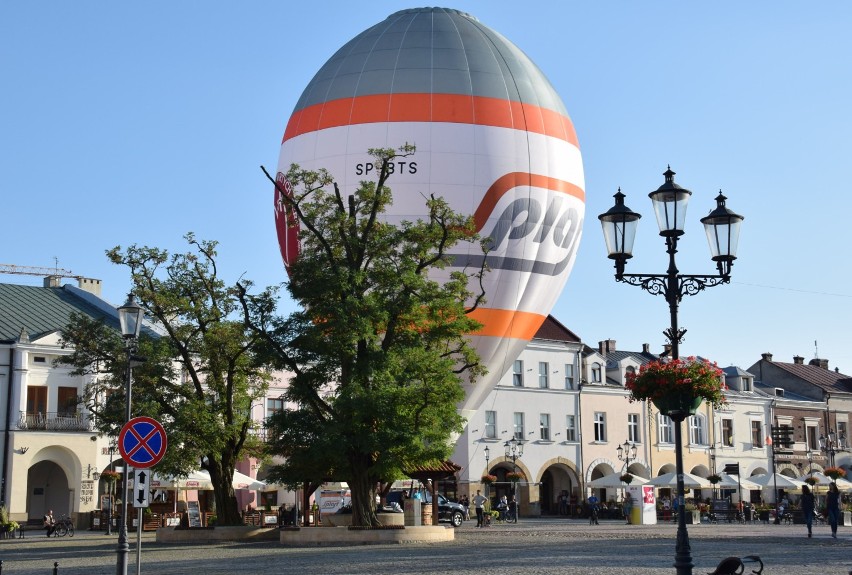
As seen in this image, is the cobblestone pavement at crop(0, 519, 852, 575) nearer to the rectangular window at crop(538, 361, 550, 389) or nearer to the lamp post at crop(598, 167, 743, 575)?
the lamp post at crop(598, 167, 743, 575)

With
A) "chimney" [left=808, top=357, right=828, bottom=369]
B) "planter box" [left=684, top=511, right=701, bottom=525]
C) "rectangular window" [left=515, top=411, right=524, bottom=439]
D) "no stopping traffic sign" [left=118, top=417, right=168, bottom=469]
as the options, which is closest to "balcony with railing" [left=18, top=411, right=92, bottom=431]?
"rectangular window" [left=515, top=411, right=524, bottom=439]

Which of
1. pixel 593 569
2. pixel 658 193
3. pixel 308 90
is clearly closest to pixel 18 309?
pixel 308 90

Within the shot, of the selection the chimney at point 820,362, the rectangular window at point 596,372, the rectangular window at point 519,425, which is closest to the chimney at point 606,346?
the rectangular window at point 596,372

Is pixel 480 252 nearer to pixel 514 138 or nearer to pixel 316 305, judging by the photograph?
pixel 514 138

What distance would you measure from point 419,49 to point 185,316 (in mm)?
12319

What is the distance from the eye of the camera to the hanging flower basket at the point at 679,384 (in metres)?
17.1

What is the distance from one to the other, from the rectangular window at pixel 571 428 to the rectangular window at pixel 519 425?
3573 millimetres

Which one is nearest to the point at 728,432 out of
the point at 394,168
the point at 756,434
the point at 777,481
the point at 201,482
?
the point at 756,434

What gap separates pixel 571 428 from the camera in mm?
72312

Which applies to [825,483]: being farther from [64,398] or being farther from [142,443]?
[142,443]

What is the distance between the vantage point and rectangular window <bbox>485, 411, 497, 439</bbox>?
2682 inches

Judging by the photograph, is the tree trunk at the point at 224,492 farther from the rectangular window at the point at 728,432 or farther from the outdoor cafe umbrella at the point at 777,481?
the rectangular window at the point at 728,432

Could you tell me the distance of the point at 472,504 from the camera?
6419 centimetres

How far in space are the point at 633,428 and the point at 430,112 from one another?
41.4 metres
